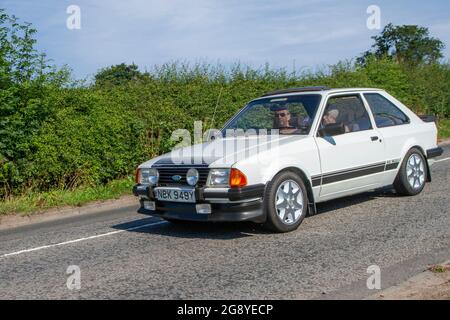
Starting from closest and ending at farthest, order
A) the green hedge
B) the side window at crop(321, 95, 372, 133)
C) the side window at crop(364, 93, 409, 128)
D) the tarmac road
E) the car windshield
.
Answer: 1. the tarmac road
2. the car windshield
3. the side window at crop(321, 95, 372, 133)
4. the side window at crop(364, 93, 409, 128)
5. the green hedge

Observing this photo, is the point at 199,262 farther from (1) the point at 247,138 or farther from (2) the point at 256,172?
(1) the point at 247,138

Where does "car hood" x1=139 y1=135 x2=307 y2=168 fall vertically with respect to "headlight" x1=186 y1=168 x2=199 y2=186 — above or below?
above

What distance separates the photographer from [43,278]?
18.3ft

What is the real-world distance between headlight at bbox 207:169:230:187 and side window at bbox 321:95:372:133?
182 cm

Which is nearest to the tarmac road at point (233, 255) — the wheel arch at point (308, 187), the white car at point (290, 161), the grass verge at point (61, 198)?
the wheel arch at point (308, 187)

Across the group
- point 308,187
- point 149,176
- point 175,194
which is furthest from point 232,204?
point 149,176

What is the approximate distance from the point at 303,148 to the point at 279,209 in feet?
2.92

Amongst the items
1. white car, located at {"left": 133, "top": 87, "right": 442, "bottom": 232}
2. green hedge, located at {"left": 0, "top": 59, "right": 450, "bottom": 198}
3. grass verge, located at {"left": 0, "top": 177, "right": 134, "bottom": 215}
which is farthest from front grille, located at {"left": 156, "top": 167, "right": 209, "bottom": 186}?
green hedge, located at {"left": 0, "top": 59, "right": 450, "bottom": 198}

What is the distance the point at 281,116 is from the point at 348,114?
1040 mm

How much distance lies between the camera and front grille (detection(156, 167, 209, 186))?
6516mm

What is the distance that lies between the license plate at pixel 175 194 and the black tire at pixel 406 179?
3.77 metres

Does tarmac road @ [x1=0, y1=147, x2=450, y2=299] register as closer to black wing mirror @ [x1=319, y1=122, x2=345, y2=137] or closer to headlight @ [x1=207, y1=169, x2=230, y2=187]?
headlight @ [x1=207, y1=169, x2=230, y2=187]

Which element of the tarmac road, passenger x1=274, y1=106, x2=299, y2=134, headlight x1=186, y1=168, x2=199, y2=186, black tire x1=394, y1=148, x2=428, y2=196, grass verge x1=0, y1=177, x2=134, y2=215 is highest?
passenger x1=274, y1=106, x2=299, y2=134

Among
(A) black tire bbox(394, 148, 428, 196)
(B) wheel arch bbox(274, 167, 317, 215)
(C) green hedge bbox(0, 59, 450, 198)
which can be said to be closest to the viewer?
(B) wheel arch bbox(274, 167, 317, 215)
